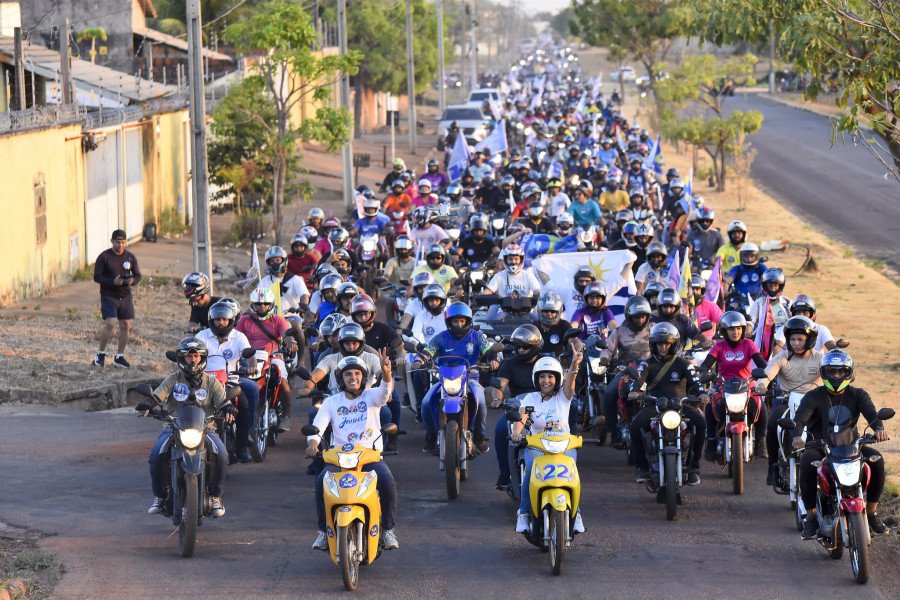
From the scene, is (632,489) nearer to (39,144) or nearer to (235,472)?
(235,472)

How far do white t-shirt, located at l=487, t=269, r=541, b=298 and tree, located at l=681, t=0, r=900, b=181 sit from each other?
330cm

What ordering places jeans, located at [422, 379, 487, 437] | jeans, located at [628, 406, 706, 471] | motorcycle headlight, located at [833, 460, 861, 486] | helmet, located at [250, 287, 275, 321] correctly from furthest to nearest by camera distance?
helmet, located at [250, 287, 275, 321] < jeans, located at [422, 379, 487, 437] < jeans, located at [628, 406, 706, 471] < motorcycle headlight, located at [833, 460, 861, 486]

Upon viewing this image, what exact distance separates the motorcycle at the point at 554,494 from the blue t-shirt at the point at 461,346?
9.75ft

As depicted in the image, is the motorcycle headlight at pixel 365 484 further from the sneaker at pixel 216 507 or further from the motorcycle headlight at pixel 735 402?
the motorcycle headlight at pixel 735 402

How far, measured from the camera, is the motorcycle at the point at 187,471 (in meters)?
11.0

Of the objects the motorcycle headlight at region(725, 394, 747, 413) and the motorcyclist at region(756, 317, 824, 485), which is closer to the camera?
the motorcyclist at region(756, 317, 824, 485)

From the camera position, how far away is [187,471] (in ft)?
35.9

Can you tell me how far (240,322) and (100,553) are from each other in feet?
14.4

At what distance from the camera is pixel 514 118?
65.6m

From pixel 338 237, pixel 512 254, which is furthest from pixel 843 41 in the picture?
pixel 338 237

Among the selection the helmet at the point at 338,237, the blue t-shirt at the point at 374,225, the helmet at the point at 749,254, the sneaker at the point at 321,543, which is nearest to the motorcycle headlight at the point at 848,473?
the sneaker at the point at 321,543

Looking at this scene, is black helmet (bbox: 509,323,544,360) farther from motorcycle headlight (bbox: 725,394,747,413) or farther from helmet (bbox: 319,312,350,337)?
helmet (bbox: 319,312,350,337)

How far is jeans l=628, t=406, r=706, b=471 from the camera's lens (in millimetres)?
12766

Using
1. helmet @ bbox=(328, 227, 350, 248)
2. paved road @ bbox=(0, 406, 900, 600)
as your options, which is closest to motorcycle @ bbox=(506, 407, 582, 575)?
paved road @ bbox=(0, 406, 900, 600)
